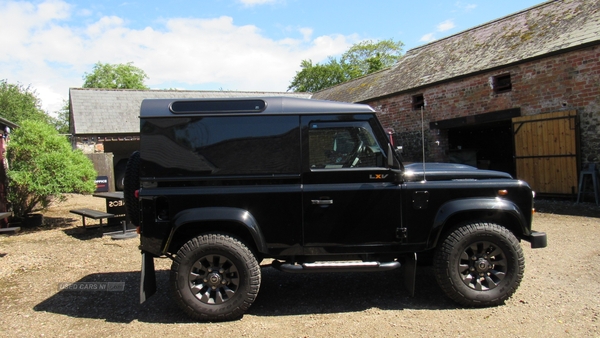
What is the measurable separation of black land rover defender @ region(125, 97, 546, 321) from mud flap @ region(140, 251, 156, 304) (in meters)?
0.01

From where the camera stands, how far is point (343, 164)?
402 centimetres

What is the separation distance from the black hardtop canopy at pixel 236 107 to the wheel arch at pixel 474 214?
1.25 metres

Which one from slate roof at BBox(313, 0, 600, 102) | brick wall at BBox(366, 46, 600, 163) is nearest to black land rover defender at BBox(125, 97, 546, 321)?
brick wall at BBox(366, 46, 600, 163)

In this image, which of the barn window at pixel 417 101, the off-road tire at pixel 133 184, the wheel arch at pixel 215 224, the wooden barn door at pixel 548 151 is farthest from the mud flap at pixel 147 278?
the barn window at pixel 417 101

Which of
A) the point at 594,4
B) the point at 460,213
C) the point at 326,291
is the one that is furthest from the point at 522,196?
the point at 594,4

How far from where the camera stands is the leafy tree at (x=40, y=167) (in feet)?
29.4

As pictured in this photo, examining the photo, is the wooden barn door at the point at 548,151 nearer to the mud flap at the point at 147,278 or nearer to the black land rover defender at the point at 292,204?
the black land rover defender at the point at 292,204

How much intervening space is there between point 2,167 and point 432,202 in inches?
381

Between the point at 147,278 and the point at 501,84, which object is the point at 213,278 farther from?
the point at 501,84

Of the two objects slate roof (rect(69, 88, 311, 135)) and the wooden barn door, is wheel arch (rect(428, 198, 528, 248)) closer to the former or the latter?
the wooden barn door

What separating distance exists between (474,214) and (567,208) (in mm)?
7382

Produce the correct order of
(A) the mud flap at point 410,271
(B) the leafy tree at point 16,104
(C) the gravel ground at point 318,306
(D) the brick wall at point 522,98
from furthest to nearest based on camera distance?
(B) the leafy tree at point 16,104, (D) the brick wall at point 522,98, (A) the mud flap at point 410,271, (C) the gravel ground at point 318,306

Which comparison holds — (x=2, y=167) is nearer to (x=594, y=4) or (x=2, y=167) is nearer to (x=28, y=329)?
(x=28, y=329)

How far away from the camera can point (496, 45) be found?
14305 mm
